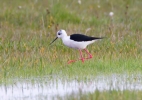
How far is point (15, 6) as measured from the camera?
16.2 metres

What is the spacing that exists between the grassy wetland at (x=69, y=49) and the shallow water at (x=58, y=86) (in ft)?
0.34

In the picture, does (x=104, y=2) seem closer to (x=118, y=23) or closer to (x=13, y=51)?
(x=118, y=23)

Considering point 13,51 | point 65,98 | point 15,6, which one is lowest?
point 65,98

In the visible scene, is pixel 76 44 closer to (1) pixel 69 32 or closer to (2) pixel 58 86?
(2) pixel 58 86

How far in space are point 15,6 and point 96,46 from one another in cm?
551

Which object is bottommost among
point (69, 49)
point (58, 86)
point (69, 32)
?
point (58, 86)

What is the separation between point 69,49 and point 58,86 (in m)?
3.11

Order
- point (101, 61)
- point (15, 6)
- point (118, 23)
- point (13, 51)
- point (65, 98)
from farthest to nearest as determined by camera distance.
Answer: point (15, 6) → point (118, 23) → point (13, 51) → point (101, 61) → point (65, 98)

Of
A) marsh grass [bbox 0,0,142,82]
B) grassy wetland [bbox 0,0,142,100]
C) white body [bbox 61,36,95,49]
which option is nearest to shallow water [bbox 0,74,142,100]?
grassy wetland [bbox 0,0,142,100]

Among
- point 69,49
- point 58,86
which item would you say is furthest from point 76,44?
point 58,86

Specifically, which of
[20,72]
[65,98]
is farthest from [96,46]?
[65,98]

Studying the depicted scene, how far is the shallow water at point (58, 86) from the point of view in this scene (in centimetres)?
766

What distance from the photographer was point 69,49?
442 inches

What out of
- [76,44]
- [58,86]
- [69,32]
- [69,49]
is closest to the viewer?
[58,86]
